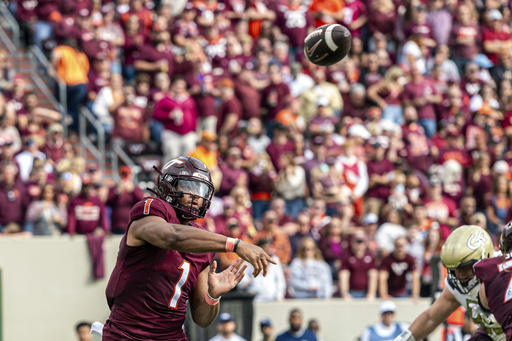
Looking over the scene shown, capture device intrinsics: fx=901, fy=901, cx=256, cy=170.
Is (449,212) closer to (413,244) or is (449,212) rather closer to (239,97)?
(413,244)

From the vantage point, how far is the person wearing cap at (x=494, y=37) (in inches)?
670

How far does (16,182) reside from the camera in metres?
11.6

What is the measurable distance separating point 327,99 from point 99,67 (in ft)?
12.0

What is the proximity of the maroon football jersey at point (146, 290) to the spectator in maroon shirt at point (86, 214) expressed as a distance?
5.96 m

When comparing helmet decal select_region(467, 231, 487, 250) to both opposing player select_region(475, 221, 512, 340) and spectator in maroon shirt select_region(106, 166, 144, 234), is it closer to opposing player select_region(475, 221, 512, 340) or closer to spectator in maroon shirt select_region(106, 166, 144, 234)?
opposing player select_region(475, 221, 512, 340)

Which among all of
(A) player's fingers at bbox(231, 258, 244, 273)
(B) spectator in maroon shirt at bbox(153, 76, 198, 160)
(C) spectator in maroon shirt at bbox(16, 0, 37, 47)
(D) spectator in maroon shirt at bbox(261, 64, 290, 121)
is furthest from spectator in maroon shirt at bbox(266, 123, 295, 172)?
(A) player's fingers at bbox(231, 258, 244, 273)

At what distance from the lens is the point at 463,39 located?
54.6 feet

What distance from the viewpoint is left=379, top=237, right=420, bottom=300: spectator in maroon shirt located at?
38.6 feet

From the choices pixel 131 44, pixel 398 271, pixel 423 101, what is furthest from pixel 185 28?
pixel 398 271

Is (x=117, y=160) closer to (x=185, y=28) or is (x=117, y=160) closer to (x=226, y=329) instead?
(x=185, y=28)

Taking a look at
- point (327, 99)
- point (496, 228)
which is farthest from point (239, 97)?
point (496, 228)

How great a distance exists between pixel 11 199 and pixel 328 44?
557 cm

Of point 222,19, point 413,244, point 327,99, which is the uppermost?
point 222,19

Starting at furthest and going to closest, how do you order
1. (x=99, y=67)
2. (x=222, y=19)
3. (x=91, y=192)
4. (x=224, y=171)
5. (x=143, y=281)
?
(x=222, y=19) → (x=99, y=67) → (x=224, y=171) → (x=91, y=192) → (x=143, y=281)
